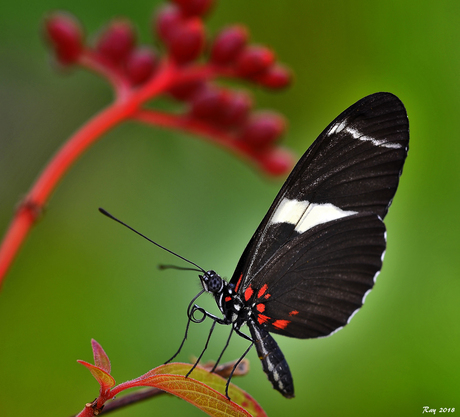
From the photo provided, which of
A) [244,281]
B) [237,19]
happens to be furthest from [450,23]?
[244,281]

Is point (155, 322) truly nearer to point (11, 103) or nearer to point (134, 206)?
point (134, 206)

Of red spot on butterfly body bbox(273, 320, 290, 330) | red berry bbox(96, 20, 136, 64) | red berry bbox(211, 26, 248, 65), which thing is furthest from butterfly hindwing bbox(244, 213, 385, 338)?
red berry bbox(96, 20, 136, 64)

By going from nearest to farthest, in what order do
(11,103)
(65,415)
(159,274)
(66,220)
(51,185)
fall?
(51,185) → (65,415) → (159,274) → (66,220) → (11,103)

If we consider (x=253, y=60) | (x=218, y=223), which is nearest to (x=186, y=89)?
(x=253, y=60)

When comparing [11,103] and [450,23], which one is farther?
[11,103]

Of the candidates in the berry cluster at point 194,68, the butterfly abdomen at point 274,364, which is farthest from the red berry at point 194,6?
the butterfly abdomen at point 274,364

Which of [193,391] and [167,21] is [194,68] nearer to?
[167,21]
